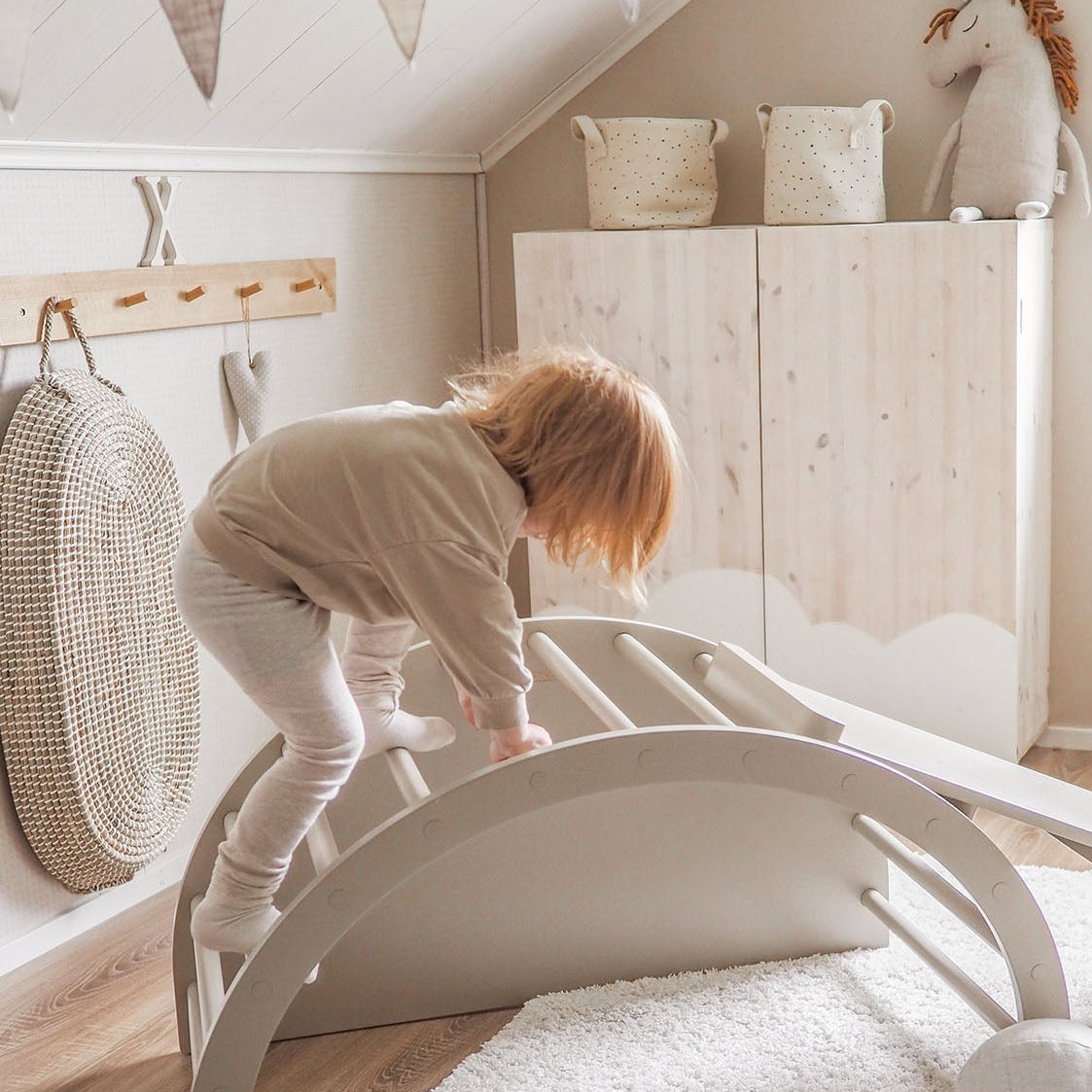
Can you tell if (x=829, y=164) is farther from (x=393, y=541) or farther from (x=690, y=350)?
(x=393, y=541)

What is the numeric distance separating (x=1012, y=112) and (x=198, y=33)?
172 cm

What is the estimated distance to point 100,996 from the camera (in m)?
1.98

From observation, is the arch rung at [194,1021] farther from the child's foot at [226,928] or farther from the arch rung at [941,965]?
the arch rung at [941,965]

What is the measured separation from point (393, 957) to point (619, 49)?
79.8 inches

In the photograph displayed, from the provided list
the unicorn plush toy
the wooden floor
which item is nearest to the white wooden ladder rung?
the wooden floor

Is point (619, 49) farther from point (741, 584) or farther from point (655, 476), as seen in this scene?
point (655, 476)

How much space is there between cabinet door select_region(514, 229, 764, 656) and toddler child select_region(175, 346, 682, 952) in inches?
43.8

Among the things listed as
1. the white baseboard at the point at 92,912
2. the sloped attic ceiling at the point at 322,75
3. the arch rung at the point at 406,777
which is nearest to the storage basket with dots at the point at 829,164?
the sloped attic ceiling at the point at 322,75

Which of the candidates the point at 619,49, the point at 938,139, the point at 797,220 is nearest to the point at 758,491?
the point at 797,220

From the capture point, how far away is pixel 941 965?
1.71m

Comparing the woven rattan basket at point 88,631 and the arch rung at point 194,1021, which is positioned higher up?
the woven rattan basket at point 88,631

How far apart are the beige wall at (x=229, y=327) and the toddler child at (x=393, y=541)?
0.63 metres

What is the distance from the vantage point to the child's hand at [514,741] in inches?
59.1

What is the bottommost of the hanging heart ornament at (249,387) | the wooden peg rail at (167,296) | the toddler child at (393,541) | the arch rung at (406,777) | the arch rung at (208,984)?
the arch rung at (208,984)
